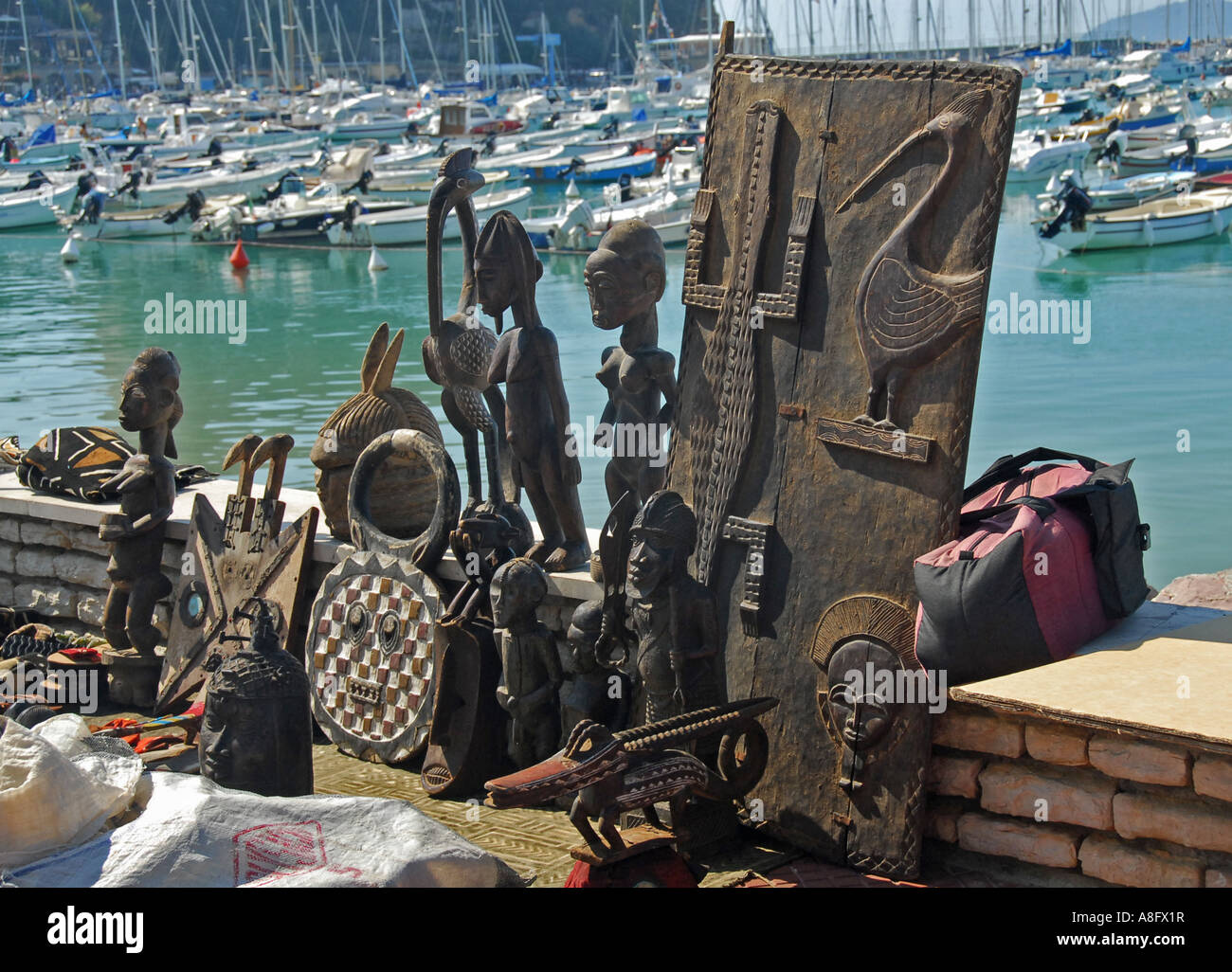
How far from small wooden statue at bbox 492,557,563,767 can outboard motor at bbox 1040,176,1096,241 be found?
22.6 meters

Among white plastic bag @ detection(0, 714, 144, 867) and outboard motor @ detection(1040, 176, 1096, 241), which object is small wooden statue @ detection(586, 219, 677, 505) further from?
outboard motor @ detection(1040, 176, 1096, 241)

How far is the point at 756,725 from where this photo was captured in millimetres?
5391

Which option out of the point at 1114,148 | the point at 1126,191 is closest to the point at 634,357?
the point at 1126,191

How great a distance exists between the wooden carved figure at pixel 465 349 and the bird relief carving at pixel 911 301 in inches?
85.7

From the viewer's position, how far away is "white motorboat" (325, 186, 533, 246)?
34031mm

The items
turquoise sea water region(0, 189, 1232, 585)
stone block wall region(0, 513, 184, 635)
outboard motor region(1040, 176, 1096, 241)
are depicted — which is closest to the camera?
stone block wall region(0, 513, 184, 635)

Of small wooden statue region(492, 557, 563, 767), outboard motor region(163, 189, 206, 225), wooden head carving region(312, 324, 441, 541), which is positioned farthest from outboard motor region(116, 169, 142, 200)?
small wooden statue region(492, 557, 563, 767)

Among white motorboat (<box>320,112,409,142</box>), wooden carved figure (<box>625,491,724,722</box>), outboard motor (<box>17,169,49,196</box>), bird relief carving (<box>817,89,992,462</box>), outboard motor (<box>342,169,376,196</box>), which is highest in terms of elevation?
white motorboat (<box>320,112,409,142</box>)

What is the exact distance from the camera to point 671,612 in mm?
5516

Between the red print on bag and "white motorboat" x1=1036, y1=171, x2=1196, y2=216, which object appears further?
"white motorboat" x1=1036, y1=171, x2=1196, y2=216

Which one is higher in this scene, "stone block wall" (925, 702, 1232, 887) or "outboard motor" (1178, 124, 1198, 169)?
"outboard motor" (1178, 124, 1198, 169)

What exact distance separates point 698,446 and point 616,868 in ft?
5.91

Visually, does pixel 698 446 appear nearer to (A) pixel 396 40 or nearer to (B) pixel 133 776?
(B) pixel 133 776

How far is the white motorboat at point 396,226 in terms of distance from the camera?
34.0 meters
